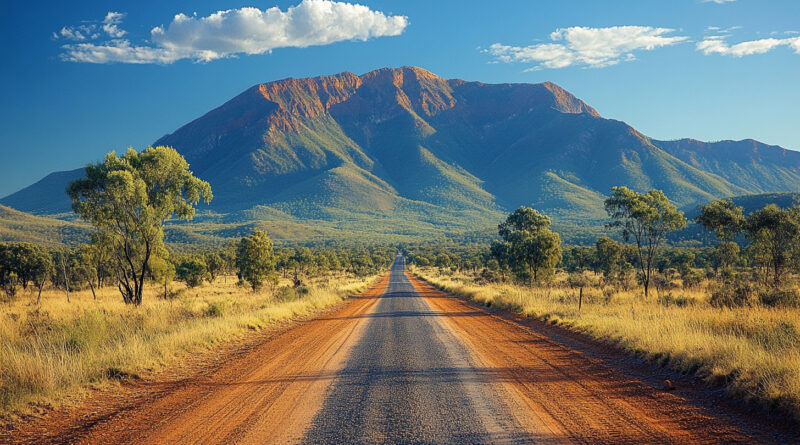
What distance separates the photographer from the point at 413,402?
21.1 ft

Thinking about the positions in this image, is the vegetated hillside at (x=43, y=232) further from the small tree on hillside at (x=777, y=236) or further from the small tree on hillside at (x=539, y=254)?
the small tree on hillside at (x=777, y=236)

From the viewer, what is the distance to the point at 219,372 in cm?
888

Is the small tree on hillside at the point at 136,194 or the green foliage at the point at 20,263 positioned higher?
the small tree on hillside at the point at 136,194

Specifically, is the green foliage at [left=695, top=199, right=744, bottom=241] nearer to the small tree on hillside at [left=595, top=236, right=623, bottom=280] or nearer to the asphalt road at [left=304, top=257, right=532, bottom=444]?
the small tree on hillside at [left=595, top=236, right=623, bottom=280]

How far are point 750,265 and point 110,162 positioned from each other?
63.9 meters

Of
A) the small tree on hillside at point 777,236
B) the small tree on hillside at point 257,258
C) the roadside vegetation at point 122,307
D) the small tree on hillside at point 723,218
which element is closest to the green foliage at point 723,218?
the small tree on hillside at point 723,218

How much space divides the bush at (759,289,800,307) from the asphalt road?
10666 mm

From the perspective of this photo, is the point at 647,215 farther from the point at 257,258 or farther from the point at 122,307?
the point at 122,307

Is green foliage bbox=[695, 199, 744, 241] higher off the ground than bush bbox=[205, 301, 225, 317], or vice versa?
green foliage bbox=[695, 199, 744, 241]

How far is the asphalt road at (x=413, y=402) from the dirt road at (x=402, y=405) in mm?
23

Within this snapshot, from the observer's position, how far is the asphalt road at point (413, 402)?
16.9 feet

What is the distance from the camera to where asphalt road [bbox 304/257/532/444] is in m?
5.14

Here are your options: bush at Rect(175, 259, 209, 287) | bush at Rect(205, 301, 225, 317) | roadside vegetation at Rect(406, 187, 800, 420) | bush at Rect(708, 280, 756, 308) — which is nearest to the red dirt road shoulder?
roadside vegetation at Rect(406, 187, 800, 420)

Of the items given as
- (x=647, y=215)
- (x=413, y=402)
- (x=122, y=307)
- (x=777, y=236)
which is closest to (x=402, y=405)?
(x=413, y=402)
